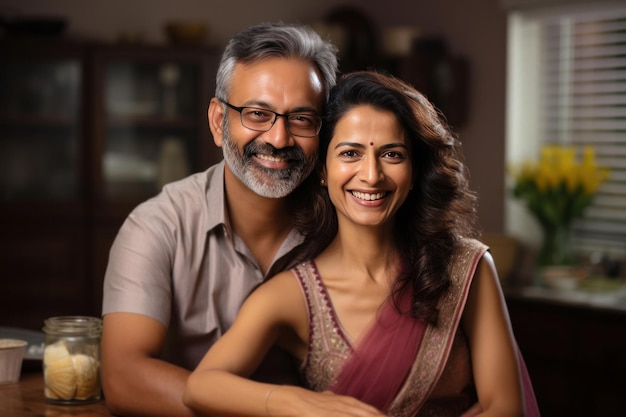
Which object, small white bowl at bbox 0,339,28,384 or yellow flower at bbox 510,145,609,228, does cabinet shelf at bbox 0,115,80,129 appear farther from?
small white bowl at bbox 0,339,28,384

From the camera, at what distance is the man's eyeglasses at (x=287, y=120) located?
2088 mm

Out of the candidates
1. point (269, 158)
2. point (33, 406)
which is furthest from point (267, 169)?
point (33, 406)

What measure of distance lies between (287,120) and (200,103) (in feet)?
11.4

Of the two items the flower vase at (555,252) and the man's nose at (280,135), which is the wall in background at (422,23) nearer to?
the flower vase at (555,252)

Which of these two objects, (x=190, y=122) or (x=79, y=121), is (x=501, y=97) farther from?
(x=79, y=121)

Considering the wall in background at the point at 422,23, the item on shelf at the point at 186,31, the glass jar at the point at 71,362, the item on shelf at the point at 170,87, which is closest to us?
the glass jar at the point at 71,362

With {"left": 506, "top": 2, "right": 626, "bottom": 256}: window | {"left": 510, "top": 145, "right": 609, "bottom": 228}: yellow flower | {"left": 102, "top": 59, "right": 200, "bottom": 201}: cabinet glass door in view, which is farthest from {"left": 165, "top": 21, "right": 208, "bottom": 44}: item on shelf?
{"left": 510, "top": 145, "right": 609, "bottom": 228}: yellow flower

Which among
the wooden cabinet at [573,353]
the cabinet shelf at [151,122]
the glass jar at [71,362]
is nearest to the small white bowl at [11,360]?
the glass jar at [71,362]

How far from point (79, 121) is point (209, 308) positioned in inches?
128

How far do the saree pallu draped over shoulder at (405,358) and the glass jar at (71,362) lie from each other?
18.4 inches

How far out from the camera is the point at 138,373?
2043 mm

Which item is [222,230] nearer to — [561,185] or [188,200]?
[188,200]

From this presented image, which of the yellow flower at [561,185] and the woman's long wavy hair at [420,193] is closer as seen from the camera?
the woman's long wavy hair at [420,193]

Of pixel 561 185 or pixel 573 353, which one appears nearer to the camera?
pixel 573 353
